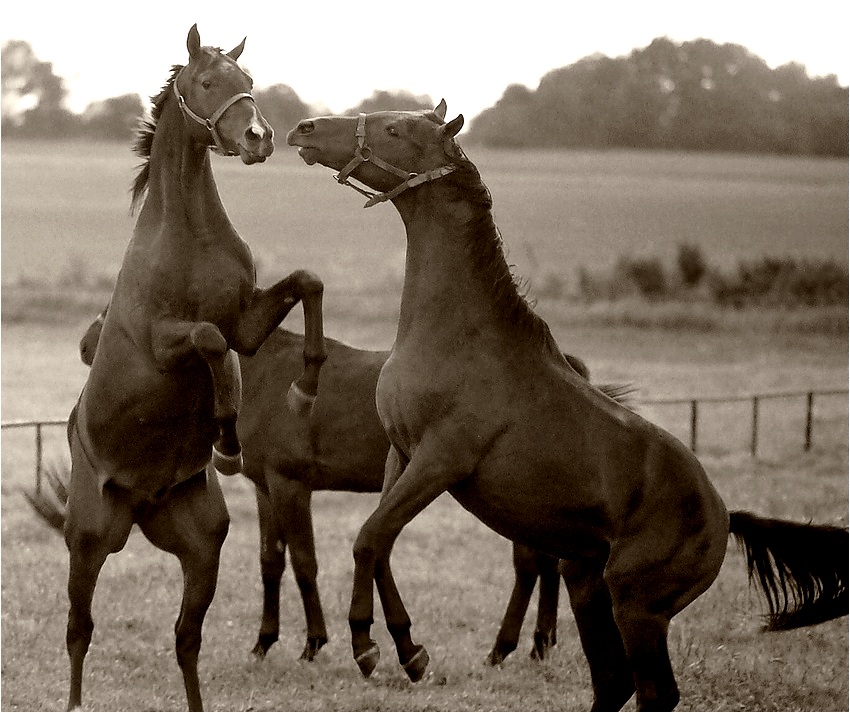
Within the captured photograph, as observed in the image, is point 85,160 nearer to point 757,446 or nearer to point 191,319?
point 757,446

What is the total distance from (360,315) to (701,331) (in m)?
7.25

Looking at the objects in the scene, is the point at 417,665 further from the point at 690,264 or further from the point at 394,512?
the point at 690,264

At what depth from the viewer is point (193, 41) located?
502cm

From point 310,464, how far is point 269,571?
85 cm

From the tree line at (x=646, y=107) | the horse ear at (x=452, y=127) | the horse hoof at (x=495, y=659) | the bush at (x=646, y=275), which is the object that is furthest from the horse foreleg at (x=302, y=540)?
the bush at (x=646, y=275)

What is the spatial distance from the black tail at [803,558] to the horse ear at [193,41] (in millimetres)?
3271

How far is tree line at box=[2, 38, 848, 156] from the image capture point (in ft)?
60.8

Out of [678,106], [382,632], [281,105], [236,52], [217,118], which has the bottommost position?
[382,632]

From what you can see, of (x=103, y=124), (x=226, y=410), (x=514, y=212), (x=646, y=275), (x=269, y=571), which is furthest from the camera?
(x=646, y=275)

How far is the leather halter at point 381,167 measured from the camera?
195 inches

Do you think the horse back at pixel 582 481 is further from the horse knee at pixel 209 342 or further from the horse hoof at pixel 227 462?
the horse knee at pixel 209 342

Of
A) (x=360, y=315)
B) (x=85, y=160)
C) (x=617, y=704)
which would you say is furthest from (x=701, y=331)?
(x=617, y=704)

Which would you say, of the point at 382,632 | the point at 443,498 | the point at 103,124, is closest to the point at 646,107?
the point at 103,124

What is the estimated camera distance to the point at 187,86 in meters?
5.04
